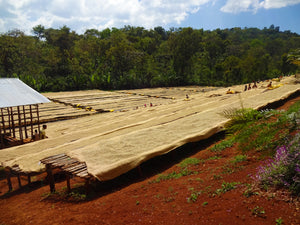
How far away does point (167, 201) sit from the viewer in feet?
13.1

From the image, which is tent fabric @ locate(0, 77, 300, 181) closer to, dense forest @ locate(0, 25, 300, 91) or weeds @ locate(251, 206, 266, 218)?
weeds @ locate(251, 206, 266, 218)

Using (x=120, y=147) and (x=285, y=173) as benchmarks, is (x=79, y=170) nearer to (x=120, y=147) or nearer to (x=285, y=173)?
(x=120, y=147)

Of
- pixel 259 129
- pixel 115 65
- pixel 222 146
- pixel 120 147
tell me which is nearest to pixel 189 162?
pixel 222 146

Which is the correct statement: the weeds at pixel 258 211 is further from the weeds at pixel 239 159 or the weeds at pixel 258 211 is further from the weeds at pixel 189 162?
the weeds at pixel 189 162

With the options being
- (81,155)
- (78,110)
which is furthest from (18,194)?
(78,110)

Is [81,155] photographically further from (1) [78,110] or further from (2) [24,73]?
(2) [24,73]

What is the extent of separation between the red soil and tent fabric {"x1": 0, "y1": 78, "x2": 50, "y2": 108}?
329cm

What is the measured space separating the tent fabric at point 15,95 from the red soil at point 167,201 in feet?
10.8

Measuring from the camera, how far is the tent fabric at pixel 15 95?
8.51 m

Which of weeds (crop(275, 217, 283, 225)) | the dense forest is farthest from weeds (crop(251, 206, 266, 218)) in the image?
the dense forest

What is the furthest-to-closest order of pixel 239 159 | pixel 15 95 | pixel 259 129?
pixel 15 95 → pixel 259 129 → pixel 239 159

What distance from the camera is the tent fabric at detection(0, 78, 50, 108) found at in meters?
8.51

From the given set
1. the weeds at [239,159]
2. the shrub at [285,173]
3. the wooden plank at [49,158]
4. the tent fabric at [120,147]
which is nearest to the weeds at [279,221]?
the shrub at [285,173]

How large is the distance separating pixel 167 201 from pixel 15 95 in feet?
24.8
